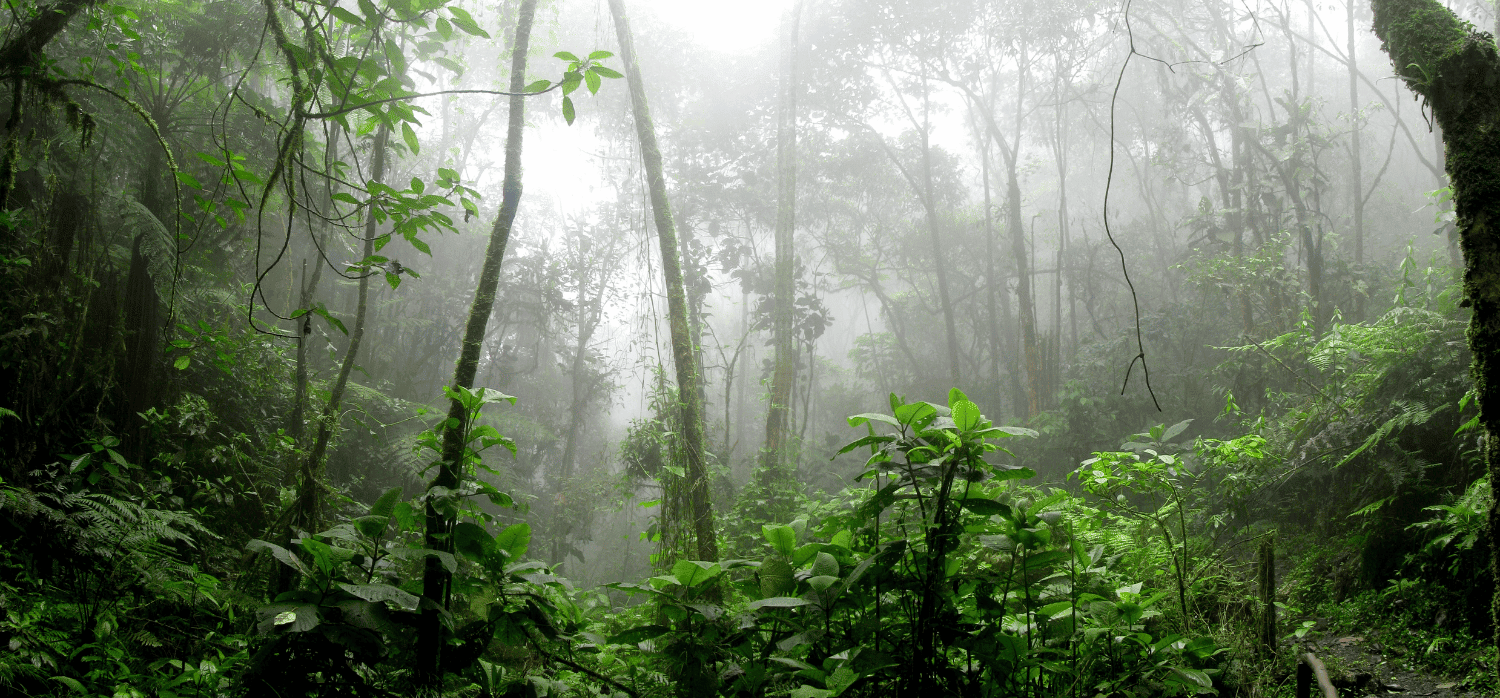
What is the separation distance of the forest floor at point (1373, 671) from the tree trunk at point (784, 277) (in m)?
4.68

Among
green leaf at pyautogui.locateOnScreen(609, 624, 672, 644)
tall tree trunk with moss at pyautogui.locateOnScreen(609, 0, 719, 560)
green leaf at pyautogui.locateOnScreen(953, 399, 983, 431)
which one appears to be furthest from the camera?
tall tree trunk with moss at pyautogui.locateOnScreen(609, 0, 719, 560)

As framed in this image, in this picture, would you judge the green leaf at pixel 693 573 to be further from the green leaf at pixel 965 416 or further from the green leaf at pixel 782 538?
the green leaf at pixel 965 416

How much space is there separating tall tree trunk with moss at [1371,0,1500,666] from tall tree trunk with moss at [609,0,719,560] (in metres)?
3.16

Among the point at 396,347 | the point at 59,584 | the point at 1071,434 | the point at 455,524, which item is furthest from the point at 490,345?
the point at 455,524

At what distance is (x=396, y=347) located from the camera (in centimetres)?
1234

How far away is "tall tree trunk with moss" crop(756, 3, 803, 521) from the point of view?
27.8 feet

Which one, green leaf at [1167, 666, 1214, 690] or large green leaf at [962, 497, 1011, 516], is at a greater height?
large green leaf at [962, 497, 1011, 516]

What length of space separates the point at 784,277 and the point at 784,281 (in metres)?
0.06

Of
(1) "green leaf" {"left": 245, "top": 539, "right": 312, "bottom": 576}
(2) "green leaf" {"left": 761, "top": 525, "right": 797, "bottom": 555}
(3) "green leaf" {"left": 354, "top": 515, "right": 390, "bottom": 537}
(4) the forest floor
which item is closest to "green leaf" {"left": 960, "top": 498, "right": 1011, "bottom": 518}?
(2) "green leaf" {"left": 761, "top": 525, "right": 797, "bottom": 555}

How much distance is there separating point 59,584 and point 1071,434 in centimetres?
1006

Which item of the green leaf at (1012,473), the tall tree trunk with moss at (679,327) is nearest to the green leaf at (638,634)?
the green leaf at (1012,473)

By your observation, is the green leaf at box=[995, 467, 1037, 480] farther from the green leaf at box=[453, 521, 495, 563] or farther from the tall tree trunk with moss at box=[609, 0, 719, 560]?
the tall tree trunk with moss at box=[609, 0, 719, 560]

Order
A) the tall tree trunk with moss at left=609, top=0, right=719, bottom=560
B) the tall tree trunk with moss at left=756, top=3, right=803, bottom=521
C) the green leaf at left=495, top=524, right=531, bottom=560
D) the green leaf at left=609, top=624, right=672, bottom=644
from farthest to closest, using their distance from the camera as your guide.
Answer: the tall tree trunk with moss at left=756, top=3, right=803, bottom=521 → the tall tree trunk with moss at left=609, top=0, right=719, bottom=560 → the green leaf at left=495, top=524, right=531, bottom=560 → the green leaf at left=609, top=624, right=672, bottom=644

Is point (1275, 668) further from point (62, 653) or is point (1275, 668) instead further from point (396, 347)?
point (396, 347)
